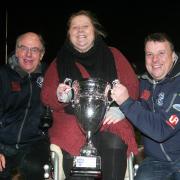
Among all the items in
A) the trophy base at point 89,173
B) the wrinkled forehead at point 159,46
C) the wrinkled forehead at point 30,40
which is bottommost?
the trophy base at point 89,173

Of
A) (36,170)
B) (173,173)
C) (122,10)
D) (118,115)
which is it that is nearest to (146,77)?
(118,115)

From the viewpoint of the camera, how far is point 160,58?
3090 mm

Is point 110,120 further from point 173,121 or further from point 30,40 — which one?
Answer: point 30,40

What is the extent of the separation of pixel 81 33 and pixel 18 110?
898 mm

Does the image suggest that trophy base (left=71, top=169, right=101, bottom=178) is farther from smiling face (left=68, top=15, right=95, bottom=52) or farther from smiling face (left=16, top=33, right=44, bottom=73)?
smiling face (left=16, top=33, right=44, bottom=73)

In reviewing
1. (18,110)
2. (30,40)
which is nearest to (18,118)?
(18,110)

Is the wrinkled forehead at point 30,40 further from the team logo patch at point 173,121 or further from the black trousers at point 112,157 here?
the team logo patch at point 173,121

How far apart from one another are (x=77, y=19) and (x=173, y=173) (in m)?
1.32

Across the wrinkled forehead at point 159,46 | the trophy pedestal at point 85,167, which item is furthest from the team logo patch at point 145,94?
the trophy pedestal at point 85,167

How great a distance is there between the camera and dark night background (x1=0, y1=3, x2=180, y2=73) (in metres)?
14.3

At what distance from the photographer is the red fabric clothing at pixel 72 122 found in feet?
9.40

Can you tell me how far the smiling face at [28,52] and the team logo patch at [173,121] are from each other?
4.49 ft

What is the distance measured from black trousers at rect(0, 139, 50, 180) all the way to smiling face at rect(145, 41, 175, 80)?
110cm

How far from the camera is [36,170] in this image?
334cm
